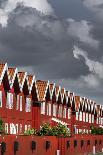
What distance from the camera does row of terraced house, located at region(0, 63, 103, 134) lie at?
59438mm

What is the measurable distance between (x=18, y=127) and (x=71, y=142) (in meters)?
10.0

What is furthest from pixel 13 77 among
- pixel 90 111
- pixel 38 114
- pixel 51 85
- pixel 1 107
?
pixel 90 111

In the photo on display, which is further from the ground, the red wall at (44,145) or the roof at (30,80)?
the roof at (30,80)

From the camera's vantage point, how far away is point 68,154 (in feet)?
177

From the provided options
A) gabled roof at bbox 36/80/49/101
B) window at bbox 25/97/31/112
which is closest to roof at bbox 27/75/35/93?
window at bbox 25/97/31/112

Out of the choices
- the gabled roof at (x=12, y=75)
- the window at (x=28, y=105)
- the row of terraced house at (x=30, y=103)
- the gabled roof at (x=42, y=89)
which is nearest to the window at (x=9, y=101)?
the row of terraced house at (x=30, y=103)

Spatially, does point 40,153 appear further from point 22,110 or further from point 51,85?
point 51,85

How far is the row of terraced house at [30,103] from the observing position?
59438 millimetres

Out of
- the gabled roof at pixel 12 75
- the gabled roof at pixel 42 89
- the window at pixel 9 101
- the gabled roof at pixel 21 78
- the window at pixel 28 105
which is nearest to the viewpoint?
the gabled roof at pixel 12 75

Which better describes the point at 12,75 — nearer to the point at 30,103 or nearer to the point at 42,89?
the point at 30,103

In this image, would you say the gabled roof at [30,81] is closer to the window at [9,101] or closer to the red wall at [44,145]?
the window at [9,101]

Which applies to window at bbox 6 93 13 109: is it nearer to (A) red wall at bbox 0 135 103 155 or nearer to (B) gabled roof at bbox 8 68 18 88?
(B) gabled roof at bbox 8 68 18 88

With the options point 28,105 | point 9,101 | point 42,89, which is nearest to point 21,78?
point 9,101

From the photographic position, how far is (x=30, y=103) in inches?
2709
